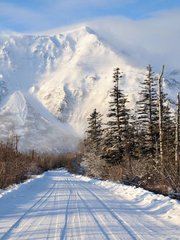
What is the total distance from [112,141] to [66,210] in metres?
20.1

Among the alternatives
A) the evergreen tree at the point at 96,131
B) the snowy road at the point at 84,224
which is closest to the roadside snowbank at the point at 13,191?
the snowy road at the point at 84,224

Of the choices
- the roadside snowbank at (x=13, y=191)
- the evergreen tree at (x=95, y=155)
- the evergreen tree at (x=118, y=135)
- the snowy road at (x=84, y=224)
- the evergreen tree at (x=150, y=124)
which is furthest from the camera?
the evergreen tree at (x=95, y=155)

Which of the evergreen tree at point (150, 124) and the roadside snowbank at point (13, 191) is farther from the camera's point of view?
the evergreen tree at point (150, 124)

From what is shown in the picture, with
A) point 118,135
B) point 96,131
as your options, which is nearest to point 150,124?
point 118,135

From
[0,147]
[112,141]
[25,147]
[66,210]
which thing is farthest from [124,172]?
→ [25,147]

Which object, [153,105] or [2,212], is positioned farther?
[153,105]

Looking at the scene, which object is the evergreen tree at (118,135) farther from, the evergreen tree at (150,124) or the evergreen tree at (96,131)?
the evergreen tree at (96,131)

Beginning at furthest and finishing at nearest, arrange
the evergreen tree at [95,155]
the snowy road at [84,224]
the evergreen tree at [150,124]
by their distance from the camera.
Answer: the evergreen tree at [95,155] < the evergreen tree at [150,124] < the snowy road at [84,224]

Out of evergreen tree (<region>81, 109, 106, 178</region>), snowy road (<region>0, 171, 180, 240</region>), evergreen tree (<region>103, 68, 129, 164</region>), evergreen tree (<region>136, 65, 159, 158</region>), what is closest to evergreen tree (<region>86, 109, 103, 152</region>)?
evergreen tree (<region>81, 109, 106, 178</region>)

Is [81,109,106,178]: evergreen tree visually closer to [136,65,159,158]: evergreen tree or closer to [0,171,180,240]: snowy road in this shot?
[136,65,159,158]: evergreen tree

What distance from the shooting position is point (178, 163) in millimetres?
10648

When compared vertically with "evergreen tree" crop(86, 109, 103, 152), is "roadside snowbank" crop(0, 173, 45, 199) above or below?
below

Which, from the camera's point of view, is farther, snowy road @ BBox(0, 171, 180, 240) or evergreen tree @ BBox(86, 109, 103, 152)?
evergreen tree @ BBox(86, 109, 103, 152)

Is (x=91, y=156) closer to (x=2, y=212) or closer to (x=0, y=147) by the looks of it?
(x=0, y=147)
